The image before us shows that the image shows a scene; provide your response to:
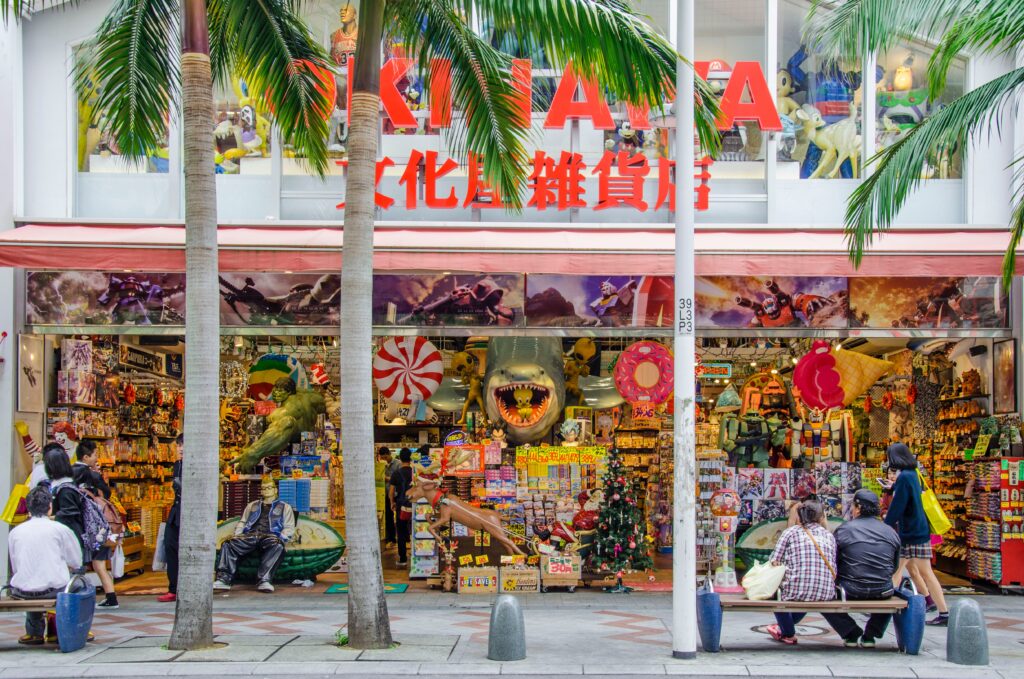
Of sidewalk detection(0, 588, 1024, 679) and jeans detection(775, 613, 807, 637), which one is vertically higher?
jeans detection(775, 613, 807, 637)

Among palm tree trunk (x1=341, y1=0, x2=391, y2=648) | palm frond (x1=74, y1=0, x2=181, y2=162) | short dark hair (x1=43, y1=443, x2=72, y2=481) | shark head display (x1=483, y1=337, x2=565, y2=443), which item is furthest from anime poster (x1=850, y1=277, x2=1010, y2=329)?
short dark hair (x1=43, y1=443, x2=72, y2=481)

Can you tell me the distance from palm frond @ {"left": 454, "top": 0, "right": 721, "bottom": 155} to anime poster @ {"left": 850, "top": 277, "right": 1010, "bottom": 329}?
4700 millimetres

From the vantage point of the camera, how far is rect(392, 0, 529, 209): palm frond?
436 inches

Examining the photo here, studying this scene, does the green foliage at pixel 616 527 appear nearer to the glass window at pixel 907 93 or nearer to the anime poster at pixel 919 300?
the anime poster at pixel 919 300

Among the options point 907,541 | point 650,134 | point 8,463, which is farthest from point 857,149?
point 8,463

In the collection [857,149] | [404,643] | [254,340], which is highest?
[857,149]

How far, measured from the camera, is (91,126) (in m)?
14.9

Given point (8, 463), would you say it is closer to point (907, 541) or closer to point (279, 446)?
point (279, 446)

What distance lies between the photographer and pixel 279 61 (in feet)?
38.6

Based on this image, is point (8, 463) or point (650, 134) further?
point (650, 134)

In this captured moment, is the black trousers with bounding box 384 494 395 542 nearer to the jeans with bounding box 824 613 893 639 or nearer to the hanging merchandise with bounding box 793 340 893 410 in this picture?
the hanging merchandise with bounding box 793 340 893 410

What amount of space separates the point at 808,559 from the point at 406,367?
6386 mm

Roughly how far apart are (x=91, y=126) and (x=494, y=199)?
5543 millimetres

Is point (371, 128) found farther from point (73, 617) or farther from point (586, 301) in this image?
point (73, 617)
